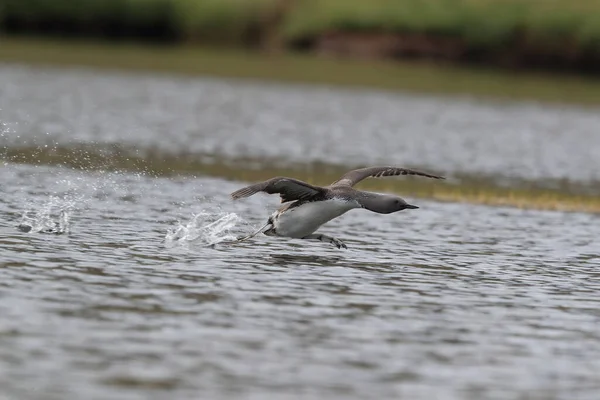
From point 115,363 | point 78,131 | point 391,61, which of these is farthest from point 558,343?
point 391,61

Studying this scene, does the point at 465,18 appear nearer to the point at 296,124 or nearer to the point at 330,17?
the point at 330,17

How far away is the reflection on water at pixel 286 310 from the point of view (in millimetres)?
9711

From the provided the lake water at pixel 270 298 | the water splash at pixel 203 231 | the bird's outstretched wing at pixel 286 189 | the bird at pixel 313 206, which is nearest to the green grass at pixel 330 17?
the lake water at pixel 270 298

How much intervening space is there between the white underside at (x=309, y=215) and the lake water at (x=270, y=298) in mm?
357

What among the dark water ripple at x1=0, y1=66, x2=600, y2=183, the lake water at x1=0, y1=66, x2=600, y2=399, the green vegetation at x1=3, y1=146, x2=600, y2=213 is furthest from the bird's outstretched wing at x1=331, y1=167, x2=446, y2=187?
the dark water ripple at x1=0, y1=66, x2=600, y2=183

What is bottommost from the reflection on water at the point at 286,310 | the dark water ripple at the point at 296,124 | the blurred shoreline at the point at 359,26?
the reflection on water at the point at 286,310

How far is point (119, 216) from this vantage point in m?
17.3

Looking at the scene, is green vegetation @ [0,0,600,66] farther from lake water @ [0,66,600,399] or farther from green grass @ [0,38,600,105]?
lake water @ [0,66,600,399]

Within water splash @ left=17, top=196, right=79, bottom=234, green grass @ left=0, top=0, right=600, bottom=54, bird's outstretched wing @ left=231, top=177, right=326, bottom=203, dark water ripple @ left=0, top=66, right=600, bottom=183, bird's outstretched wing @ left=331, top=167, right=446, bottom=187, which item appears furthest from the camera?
green grass @ left=0, top=0, right=600, bottom=54

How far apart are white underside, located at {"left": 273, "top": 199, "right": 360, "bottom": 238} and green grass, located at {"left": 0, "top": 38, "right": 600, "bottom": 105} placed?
97.5 ft

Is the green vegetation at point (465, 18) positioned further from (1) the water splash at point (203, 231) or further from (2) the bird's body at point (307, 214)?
(2) the bird's body at point (307, 214)

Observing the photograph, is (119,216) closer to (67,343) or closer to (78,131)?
(67,343)

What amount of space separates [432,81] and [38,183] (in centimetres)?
2988

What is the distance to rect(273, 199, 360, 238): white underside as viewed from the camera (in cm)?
1542
